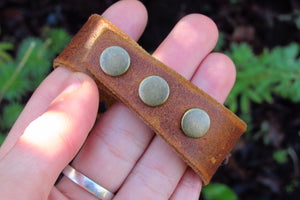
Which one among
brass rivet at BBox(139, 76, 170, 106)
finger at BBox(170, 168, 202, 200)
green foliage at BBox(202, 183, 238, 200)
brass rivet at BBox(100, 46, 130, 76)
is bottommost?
green foliage at BBox(202, 183, 238, 200)

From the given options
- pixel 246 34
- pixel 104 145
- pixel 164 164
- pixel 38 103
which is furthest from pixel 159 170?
pixel 246 34

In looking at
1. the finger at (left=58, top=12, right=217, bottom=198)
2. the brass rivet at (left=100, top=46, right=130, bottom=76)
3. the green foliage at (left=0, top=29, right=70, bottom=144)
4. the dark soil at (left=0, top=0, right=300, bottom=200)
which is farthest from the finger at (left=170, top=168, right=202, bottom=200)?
the green foliage at (left=0, top=29, right=70, bottom=144)

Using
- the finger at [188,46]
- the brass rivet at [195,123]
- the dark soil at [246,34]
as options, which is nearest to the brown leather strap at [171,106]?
the brass rivet at [195,123]

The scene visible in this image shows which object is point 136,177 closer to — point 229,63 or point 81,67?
point 81,67

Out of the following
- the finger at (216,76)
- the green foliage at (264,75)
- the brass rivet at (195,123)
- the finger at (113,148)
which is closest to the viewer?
the brass rivet at (195,123)

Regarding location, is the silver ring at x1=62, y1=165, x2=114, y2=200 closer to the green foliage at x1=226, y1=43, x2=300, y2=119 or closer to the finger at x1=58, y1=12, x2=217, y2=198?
the finger at x1=58, y1=12, x2=217, y2=198

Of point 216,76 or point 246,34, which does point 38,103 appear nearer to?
point 216,76

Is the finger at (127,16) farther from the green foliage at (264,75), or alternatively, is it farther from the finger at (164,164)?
the green foliage at (264,75)
